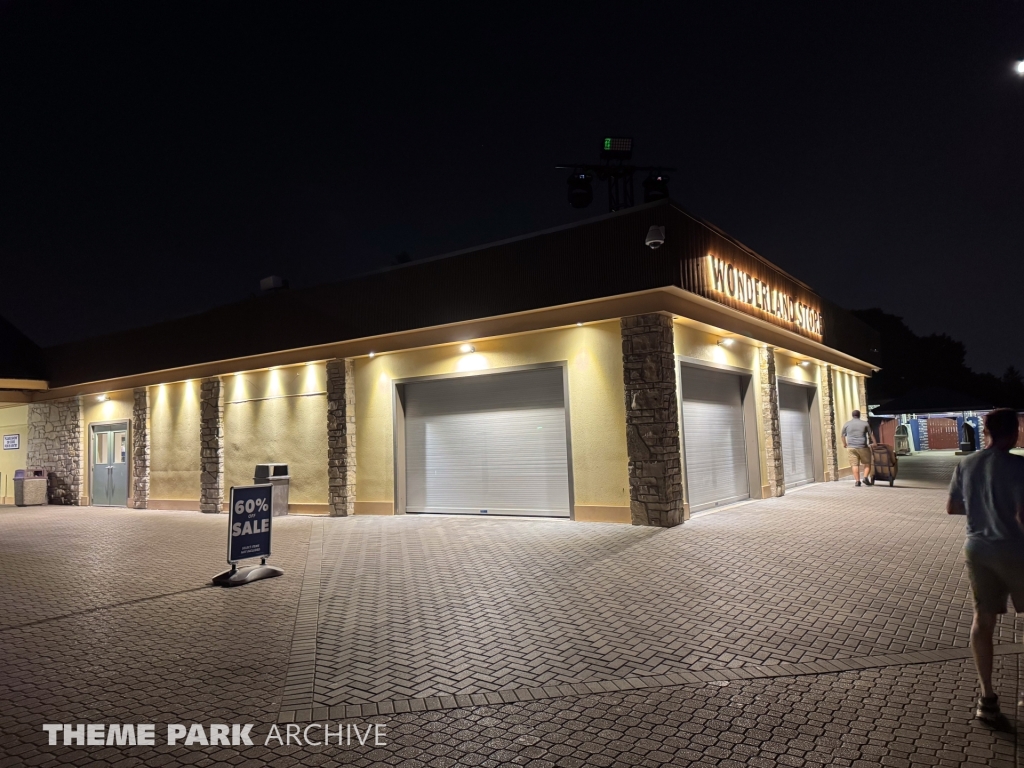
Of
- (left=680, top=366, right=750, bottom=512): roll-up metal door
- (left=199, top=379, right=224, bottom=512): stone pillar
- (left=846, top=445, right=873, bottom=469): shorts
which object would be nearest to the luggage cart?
(left=846, top=445, right=873, bottom=469): shorts

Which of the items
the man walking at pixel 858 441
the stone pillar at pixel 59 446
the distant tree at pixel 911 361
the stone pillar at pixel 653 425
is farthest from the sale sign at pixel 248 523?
the distant tree at pixel 911 361

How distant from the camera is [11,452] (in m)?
22.3

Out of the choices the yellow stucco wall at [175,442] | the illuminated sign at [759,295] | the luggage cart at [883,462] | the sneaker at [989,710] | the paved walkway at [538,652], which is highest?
the illuminated sign at [759,295]

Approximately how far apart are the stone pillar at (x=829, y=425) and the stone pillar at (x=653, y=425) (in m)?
10.0

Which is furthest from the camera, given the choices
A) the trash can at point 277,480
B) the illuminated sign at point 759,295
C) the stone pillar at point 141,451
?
the stone pillar at point 141,451

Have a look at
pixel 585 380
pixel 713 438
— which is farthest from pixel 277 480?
pixel 713 438

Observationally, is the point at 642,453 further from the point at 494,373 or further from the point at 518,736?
the point at 518,736

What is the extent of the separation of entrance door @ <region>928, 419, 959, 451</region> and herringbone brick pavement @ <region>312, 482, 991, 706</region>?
31.3 m

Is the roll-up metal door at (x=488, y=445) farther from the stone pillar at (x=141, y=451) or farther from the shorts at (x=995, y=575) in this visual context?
the stone pillar at (x=141, y=451)

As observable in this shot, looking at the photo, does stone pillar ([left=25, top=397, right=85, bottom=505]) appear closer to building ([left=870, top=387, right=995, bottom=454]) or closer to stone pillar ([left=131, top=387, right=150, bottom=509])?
stone pillar ([left=131, top=387, right=150, bottom=509])

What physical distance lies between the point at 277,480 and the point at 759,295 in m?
11.6

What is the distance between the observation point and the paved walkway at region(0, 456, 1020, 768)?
329 cm

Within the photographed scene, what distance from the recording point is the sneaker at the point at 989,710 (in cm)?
329

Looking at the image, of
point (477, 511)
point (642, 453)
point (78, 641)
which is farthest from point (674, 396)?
point (78, 641)
